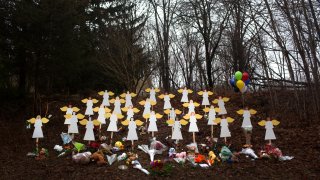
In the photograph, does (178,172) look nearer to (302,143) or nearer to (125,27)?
(302,143)

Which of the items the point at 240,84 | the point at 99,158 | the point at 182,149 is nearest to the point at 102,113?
the point at 99,158

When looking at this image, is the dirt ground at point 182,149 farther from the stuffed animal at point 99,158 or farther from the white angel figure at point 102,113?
the white angel figure at point 102,113

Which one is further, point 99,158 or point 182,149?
point 182,149

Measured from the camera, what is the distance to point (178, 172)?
8445mm

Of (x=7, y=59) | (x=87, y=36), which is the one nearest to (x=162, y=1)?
(x=87, y=36)

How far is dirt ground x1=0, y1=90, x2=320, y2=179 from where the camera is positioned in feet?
27.4

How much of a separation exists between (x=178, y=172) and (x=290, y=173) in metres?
2.74

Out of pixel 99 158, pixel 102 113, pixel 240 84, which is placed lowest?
pixel 99 158

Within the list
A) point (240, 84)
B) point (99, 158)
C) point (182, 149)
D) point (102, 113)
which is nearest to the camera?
point (99, 158)

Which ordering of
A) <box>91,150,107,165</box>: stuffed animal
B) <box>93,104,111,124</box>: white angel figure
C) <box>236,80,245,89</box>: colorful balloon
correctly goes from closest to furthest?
<box>91,150,107,165</box>: stuffed animal, <box>93,104,111,124</box>: white angel figure, <box>236,80,245,89</box>: colorful balloon

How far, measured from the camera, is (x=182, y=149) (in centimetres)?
1017

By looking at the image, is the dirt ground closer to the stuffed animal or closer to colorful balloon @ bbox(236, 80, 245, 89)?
the stuffed animal

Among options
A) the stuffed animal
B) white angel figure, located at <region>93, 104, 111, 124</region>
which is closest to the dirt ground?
the stuffed animal

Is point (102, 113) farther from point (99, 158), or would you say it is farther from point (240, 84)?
point (240, 84)
